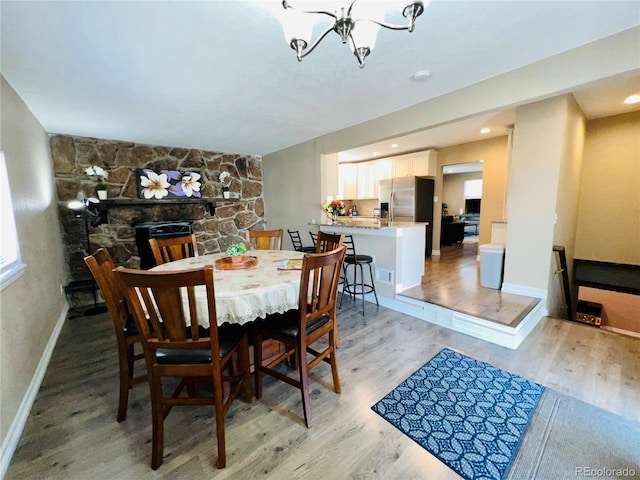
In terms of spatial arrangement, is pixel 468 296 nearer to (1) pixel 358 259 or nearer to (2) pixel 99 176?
(1) pixel 358 259

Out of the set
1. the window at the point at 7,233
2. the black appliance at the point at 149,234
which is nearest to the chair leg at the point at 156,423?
the window at the point at 7,233

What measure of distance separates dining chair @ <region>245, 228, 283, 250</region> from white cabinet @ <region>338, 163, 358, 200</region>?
4.02 m

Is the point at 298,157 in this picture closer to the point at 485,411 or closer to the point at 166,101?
the point at 166,101

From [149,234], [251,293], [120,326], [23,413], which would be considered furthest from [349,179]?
[23,413]

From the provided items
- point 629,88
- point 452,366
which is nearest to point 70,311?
point 452,366

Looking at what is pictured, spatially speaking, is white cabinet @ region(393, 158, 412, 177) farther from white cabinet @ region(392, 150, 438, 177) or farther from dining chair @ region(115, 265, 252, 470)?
dining chair @ region(115, 265, 252, 470)

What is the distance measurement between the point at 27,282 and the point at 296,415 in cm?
236

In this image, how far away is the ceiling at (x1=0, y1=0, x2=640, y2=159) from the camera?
155cm

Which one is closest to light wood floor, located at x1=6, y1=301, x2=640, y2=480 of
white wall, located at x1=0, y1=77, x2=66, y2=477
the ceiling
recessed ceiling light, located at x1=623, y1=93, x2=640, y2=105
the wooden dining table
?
white wall, located at x1=0, y1=77, x2=66, y2=477

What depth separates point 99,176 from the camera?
3.95m

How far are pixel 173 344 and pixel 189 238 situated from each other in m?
1.72

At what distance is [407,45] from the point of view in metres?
1.88

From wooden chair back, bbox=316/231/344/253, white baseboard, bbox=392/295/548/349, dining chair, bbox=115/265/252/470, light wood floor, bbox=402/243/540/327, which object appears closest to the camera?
dining chair, bbox=115/265/252/470

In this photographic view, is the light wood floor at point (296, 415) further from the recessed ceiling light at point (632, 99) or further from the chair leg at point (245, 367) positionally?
the recessed ceiling light at point (632, 99)
